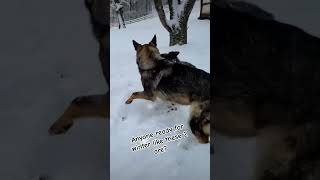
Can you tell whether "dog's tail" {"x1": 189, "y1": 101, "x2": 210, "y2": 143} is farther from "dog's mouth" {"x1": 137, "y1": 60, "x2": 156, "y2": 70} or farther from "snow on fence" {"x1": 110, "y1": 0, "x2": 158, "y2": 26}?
"snow on fence" {"x1": 110, "y1": 0, "x2": 158, "y2": 26}

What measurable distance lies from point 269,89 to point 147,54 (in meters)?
0.85

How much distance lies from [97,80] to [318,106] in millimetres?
1515

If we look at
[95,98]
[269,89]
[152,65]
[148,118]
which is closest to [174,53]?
[152,65]

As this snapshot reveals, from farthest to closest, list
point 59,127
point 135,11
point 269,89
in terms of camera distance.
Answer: point 269,89 < point 135,11 < point 59,127

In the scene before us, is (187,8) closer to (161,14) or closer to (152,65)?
(161,14)

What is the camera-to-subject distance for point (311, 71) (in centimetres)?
358

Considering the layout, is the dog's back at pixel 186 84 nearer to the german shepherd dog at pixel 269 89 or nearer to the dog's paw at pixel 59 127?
the german shepherd dog at pixel 269 89

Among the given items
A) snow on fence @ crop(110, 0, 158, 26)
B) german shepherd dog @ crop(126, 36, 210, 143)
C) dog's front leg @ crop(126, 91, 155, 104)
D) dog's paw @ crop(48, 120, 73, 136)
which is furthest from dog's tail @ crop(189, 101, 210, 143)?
dog's paw @ crop(48, 120, 73, 136)

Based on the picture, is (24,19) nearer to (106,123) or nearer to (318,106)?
(106,123)

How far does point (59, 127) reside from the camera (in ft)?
8.86

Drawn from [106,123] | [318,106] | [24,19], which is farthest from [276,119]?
[24,19]

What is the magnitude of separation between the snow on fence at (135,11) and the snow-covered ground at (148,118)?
0.10 feet

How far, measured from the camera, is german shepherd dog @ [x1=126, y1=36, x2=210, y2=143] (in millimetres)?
2996

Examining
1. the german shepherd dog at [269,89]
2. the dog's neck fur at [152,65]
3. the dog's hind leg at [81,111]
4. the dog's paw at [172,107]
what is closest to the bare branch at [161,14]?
the dog's neck fur at [152,65]
